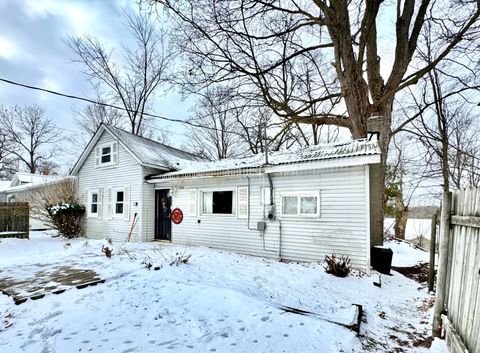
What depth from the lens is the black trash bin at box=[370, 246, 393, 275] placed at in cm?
698

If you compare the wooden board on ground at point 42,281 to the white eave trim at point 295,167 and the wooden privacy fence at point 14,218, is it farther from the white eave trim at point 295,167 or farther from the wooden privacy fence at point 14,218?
the wooden privacy fence at point 14,218

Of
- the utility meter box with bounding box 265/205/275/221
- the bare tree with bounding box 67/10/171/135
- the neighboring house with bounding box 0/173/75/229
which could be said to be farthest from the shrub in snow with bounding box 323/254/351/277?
the bare tree with bounding box 67/10/171/135

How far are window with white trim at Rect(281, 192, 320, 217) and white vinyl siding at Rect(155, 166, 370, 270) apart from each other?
31 millimetres

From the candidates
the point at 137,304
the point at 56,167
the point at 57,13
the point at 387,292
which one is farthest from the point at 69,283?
the point at 56,167

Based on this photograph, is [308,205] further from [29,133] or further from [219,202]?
[29,133]

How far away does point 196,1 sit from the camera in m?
9.46

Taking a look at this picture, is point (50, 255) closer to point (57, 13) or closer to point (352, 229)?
point (57, 13)

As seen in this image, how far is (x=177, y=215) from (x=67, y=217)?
261 inches

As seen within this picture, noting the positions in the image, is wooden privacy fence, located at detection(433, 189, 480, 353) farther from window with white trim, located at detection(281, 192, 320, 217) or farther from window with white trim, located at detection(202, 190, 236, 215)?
window with white trim, located at detection(202, 190, 236, 215)

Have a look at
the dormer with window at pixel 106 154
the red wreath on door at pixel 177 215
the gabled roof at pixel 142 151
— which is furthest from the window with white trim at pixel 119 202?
the red wreath on door at pixel 177 215

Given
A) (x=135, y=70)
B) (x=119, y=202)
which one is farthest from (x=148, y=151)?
(x=135, y=70)

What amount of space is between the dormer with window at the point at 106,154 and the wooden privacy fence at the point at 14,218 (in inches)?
142

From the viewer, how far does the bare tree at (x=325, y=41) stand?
31.5 ft

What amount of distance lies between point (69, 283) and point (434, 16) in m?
15.6
